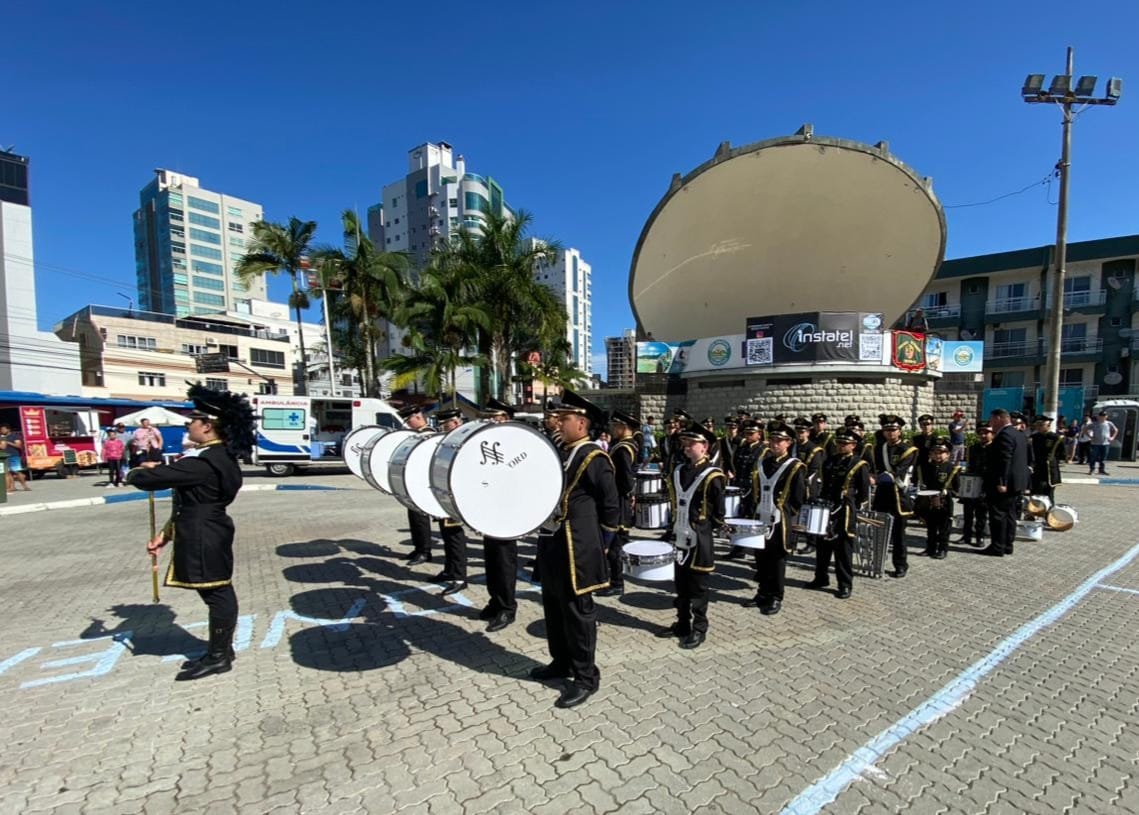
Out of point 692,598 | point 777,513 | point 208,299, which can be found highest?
point 208,299

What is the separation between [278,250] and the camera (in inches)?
1036

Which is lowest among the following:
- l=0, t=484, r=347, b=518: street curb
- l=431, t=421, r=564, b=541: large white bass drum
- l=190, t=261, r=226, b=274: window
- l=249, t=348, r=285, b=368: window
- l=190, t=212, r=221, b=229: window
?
l=0, t=484, r=347, b=518: street curb

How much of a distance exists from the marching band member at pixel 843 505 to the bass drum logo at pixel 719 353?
20.1 meters

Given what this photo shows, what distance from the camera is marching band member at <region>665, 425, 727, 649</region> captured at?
4570 mm

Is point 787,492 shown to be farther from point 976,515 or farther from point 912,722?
point 976,515

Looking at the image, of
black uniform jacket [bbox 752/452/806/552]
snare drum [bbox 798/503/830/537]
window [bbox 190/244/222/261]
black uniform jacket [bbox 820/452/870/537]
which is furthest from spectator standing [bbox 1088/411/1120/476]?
window [bbox 190/244/222/261]

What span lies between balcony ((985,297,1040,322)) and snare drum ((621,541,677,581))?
47032 mm

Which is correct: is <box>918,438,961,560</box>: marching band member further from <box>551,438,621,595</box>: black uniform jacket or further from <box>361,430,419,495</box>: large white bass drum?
<box>361,430,419,495</box>: large white bass drum

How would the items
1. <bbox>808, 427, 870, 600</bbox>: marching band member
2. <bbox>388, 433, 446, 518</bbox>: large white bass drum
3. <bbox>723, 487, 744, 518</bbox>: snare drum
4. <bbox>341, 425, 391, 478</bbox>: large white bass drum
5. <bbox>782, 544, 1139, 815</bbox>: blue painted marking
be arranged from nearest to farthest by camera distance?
1. <bbox>782, 544, 1139, 815</bbox>: blue painted marking
2. <bbox>388, 433, 446, 518</bbox>: large white bass drum
3. <bbox>808, 427, 870, 600</bbox>: marching band member
4. <bbox>723, 487, 744, 518</bbox>: snare drum
5. <bbox>341, 425, 391, 478</bbox>: large white bass drum

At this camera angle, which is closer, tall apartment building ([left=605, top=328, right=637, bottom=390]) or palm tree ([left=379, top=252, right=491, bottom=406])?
palm tree ([left=379, top=252, right=491, bottom=406])

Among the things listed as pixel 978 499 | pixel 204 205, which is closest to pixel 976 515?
pixel 978 499

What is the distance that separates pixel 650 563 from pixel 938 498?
541 centimetres

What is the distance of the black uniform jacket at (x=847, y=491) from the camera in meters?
5.90

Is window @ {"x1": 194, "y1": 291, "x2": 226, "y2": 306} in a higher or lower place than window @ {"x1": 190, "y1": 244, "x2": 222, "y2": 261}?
lower
